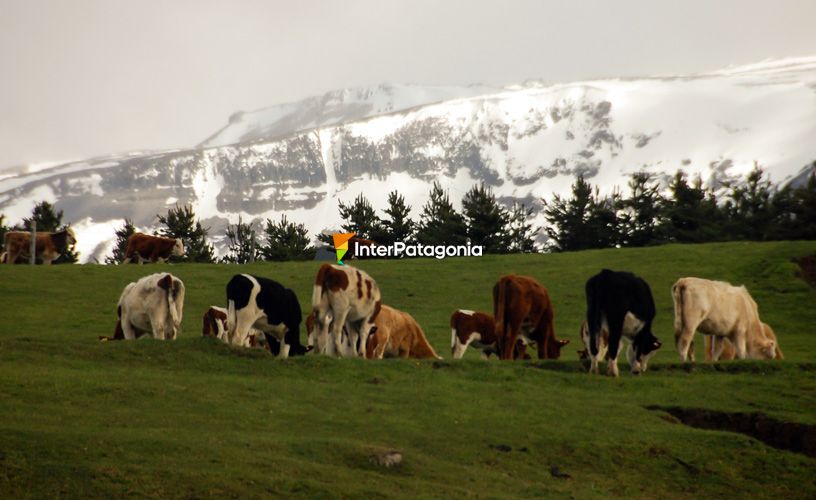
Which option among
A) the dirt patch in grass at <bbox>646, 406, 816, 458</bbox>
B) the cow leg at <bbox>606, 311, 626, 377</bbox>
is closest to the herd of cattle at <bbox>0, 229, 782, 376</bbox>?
the cow leg at <bbox>606, 311, 626, 377</bbox>

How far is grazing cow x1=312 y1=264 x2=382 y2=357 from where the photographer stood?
90.2 ft

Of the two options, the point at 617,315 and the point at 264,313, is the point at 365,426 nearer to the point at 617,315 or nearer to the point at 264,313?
the point at 264,313

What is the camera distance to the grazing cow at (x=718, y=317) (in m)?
29.5

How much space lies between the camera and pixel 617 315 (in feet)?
86.5

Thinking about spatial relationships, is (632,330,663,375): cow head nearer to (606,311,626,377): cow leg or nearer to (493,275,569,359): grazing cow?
(606,311,626,377): cow leg

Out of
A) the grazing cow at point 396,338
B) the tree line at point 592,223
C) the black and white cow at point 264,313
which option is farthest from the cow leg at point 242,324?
the tree line at point 592,223

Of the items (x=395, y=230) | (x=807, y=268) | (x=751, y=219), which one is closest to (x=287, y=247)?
(x=395, y=230)

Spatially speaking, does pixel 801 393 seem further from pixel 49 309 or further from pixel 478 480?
pixel 49 309

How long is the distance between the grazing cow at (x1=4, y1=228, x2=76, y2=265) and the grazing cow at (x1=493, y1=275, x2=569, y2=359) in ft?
98.1

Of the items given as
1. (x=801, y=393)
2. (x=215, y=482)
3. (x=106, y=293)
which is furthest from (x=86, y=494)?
(x=106, y=293)

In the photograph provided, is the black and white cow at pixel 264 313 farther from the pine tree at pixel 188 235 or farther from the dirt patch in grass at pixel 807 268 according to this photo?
the pine tree at pixel 188 235

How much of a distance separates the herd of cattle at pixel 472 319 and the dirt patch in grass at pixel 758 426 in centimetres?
298

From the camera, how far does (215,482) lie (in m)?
16.4

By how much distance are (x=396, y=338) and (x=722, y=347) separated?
900 centimetres
